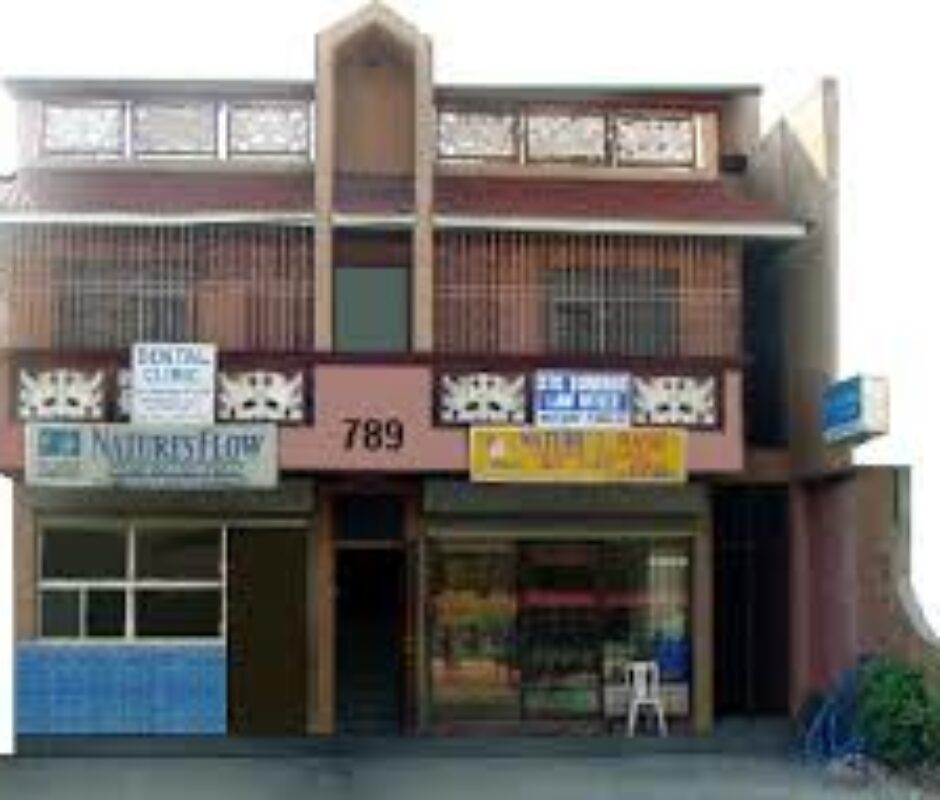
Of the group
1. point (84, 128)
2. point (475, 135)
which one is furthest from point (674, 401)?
point (84, 128)

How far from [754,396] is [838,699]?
5.41 meters

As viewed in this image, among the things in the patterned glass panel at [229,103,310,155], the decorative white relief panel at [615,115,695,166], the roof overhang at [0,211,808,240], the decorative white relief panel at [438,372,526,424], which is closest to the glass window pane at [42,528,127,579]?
the roof overhang at [0,211,808,240]

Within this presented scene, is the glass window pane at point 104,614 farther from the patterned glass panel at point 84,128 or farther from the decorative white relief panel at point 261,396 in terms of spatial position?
the patterned glass panel at point 84,128

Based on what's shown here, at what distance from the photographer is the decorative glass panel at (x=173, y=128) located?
90.8 feet

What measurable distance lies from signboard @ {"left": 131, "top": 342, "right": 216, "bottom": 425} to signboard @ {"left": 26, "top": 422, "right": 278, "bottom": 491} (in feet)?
0.52

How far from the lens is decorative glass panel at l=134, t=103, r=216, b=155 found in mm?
27688

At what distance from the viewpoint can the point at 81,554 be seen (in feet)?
86.3

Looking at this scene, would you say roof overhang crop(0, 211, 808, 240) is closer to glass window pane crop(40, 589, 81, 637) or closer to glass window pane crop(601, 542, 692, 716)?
glass window pane crop(601, 542, 692, 716)

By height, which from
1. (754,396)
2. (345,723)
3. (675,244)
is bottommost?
(345,723)

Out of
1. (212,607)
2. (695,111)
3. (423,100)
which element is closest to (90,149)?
(423,100)

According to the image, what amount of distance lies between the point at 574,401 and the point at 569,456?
726 millimetres

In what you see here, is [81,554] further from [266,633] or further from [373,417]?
[373,417]

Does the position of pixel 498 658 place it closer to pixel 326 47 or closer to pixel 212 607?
pixel 212 607

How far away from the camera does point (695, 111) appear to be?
92.5ft
